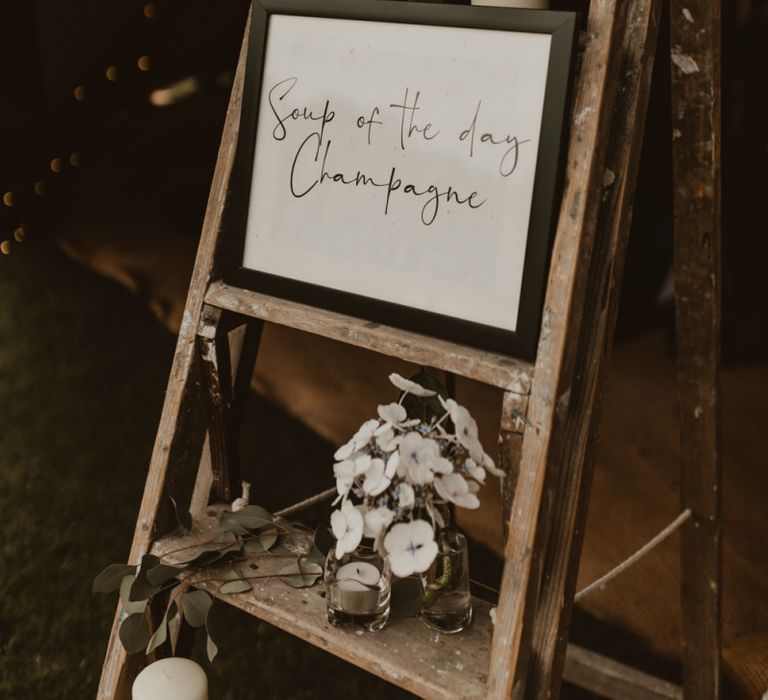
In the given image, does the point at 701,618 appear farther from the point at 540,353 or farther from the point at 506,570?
the point at 540,353

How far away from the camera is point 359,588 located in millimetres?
979

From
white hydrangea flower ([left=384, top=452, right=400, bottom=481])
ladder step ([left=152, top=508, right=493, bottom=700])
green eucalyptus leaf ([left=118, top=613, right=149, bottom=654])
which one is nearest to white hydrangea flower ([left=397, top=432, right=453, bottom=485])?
white hydrangea flower ([left=384, top=452, right=400, bottom=481])

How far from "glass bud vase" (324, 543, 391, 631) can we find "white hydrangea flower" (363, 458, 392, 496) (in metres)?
0.14

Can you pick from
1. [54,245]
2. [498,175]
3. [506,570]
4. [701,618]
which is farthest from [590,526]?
[54,245]

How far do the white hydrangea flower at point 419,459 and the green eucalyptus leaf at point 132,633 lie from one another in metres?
0.45

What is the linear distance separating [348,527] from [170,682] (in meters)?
0.37

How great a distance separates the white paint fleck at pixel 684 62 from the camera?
100 cm

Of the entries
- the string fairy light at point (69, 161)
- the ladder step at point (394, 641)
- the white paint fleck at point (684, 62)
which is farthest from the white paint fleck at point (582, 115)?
the string fairy light at point (69, 161)

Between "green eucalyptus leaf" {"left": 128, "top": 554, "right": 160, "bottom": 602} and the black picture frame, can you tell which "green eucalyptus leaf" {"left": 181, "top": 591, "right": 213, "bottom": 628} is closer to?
"green eucalyptus leaf" {"left": 128, "top": 554, "right": 160, "bottom": 602}

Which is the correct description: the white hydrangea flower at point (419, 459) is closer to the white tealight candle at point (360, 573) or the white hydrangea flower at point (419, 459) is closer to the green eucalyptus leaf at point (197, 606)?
the white tealight candle at point (360, 573)

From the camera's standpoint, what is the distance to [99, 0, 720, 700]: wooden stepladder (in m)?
0.82

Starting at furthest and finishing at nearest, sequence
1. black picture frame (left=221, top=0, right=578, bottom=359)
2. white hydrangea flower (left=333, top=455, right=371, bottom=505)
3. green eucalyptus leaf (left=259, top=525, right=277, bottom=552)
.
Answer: green eucalyptus leaf (left=259, top=525, right=277, bottom=552) < white hydrangea flower (left=333, top=455, right=371, bottom=505) < black picture frame (left=221, top=0, right=578, bottom=359)

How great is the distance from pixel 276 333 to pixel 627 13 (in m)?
1.94

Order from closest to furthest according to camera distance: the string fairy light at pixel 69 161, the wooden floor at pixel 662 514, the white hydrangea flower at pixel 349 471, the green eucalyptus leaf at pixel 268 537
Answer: the white hydrangea flower at pixel 349 471
the green eucalyptus leaf at pixel 268 537
the wooden floor at pixel 662 514
the string fairy light at pixel 69 161
